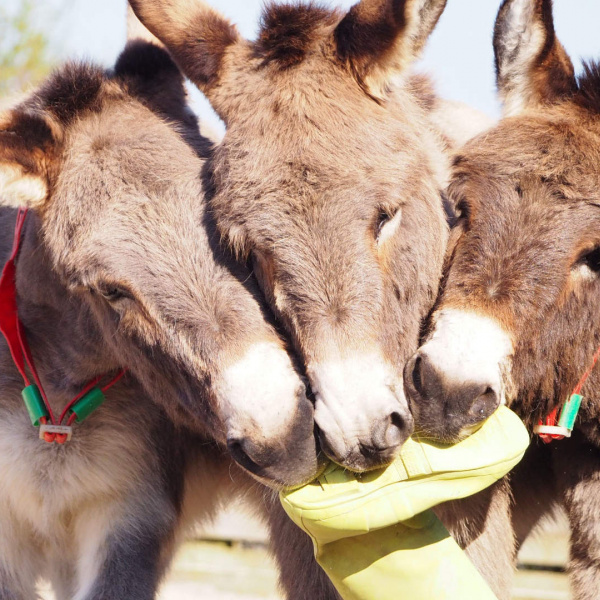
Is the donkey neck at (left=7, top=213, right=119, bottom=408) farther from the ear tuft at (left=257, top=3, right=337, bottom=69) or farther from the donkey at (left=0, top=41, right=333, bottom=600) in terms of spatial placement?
the ear tuft at (left=257, top=3, right=337, bottom=69)

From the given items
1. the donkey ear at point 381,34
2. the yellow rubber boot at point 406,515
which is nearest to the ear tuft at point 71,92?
the donkey ear at point 381,34

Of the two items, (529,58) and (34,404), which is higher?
(529,58)

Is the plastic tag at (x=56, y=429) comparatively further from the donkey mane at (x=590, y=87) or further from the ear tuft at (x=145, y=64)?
the donkey mane at (x=590, y=87)

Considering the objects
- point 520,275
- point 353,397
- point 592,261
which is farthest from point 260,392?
point 592,261

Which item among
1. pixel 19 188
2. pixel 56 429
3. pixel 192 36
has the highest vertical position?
pixel 192 36

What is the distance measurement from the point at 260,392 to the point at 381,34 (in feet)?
4.75

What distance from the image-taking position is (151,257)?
3.09 m

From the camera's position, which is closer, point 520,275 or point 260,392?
point 260,392

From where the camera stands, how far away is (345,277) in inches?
111

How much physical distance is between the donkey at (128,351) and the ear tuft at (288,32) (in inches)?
20.4

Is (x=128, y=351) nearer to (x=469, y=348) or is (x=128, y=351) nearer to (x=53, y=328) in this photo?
(x=53, y=328)

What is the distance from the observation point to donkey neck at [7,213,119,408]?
369cm

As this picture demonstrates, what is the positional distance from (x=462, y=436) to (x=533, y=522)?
1.53 metres

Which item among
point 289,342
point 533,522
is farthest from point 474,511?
point 289,342
